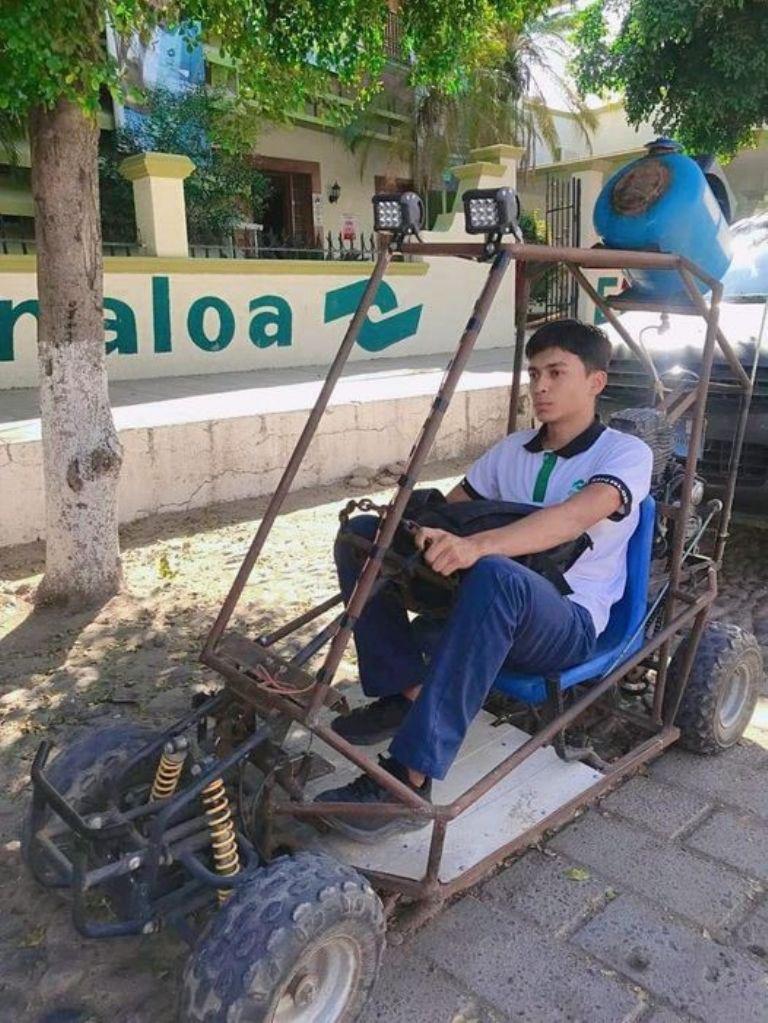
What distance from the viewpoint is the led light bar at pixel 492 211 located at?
6.33 ft

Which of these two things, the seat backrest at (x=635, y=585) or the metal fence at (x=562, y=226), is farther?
the metal fence at (x=562, y=226)

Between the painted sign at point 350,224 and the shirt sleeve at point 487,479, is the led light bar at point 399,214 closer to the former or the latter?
the shirt sleeve at point 487,479

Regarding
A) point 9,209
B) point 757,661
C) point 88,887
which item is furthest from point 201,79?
point 88,887

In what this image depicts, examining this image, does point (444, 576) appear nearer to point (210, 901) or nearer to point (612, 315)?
point (210, 901)

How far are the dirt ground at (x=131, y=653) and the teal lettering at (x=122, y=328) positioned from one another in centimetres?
283

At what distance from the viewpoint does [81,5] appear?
10.3 ft

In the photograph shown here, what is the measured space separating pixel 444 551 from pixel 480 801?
82 cm

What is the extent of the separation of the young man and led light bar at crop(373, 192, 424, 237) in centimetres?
54

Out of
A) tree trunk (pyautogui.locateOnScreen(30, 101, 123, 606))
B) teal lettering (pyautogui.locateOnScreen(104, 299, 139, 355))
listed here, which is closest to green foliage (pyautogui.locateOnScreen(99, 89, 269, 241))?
teal lettering (pyautogui.locateOnScreen(104, 299, 139, 355))

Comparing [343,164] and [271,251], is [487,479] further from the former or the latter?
[343,164]

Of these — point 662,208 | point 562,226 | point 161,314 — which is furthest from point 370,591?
point 562,226

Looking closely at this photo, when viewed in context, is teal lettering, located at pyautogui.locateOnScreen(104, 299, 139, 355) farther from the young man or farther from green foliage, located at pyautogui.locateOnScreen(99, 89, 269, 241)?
the young man

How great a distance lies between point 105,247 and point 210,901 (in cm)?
737

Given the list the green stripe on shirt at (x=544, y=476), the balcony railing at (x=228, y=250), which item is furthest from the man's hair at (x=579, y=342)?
the balcony railing at (x=228, y=250)
